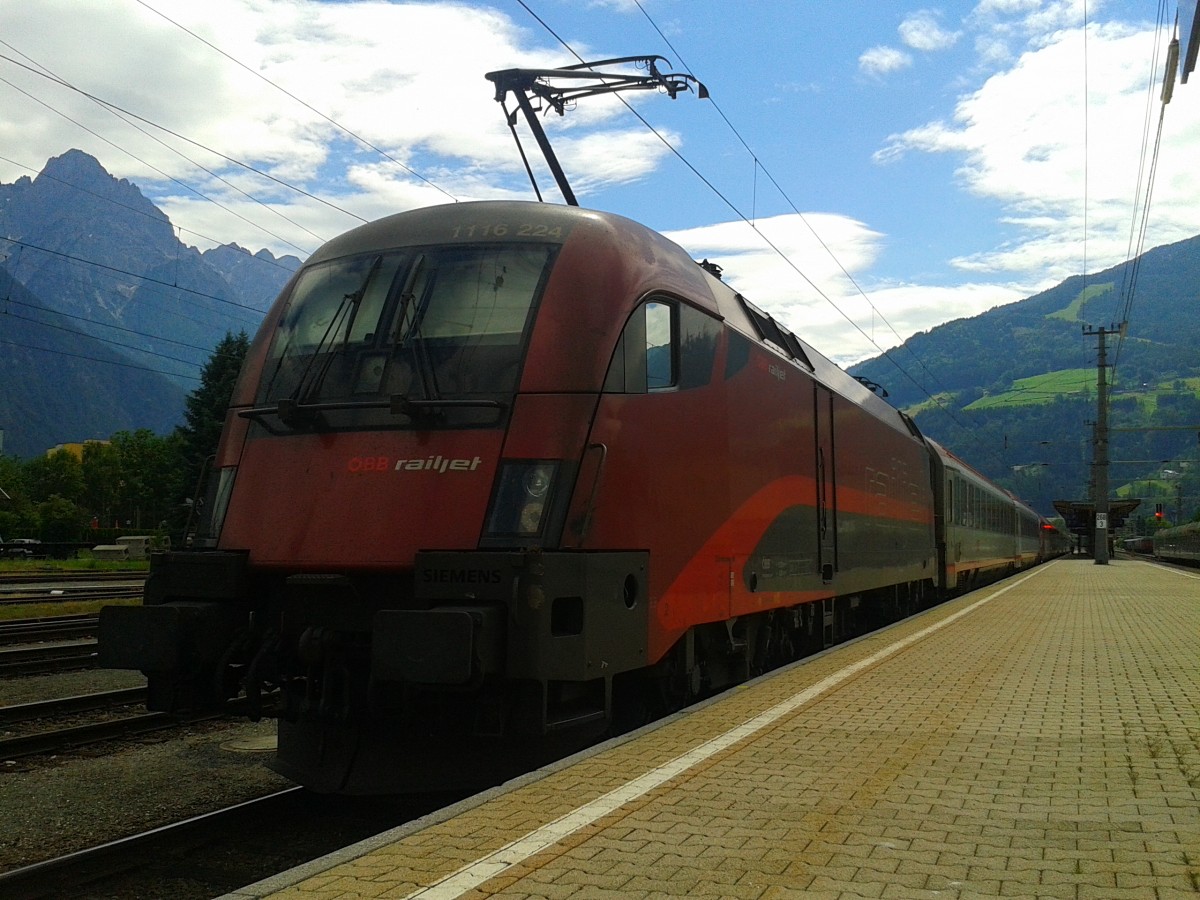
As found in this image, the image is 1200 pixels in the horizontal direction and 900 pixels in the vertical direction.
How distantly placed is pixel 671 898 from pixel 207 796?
462cm

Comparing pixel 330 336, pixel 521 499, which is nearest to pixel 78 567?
pixel 330 336

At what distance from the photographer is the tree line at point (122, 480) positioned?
154ft

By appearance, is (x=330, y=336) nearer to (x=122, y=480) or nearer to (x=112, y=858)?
(x=112, y=858)

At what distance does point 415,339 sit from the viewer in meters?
6.74

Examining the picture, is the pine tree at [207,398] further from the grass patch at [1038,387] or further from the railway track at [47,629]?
the grass patch at [1038,387]

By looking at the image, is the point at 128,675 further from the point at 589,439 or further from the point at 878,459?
the point at 878,459

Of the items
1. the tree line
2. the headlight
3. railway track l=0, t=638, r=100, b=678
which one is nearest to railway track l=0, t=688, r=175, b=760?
railway track l=0, t=638, r=100, b=678

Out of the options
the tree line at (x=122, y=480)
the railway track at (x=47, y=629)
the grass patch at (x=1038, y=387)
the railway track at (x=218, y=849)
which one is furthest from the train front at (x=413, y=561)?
the grass patch at (x=1038, y=387)

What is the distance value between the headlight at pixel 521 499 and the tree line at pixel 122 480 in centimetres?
3492

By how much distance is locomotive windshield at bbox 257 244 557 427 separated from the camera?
654cm

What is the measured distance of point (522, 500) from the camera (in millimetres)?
6172

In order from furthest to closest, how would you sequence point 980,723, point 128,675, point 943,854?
point 128,675
point 980,723
point 943,854

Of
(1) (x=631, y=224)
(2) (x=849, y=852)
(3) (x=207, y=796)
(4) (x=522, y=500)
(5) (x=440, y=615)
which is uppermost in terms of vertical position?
(1) (x=631, y=224)

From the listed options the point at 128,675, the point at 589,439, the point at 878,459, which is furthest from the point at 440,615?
the point at 878,459
